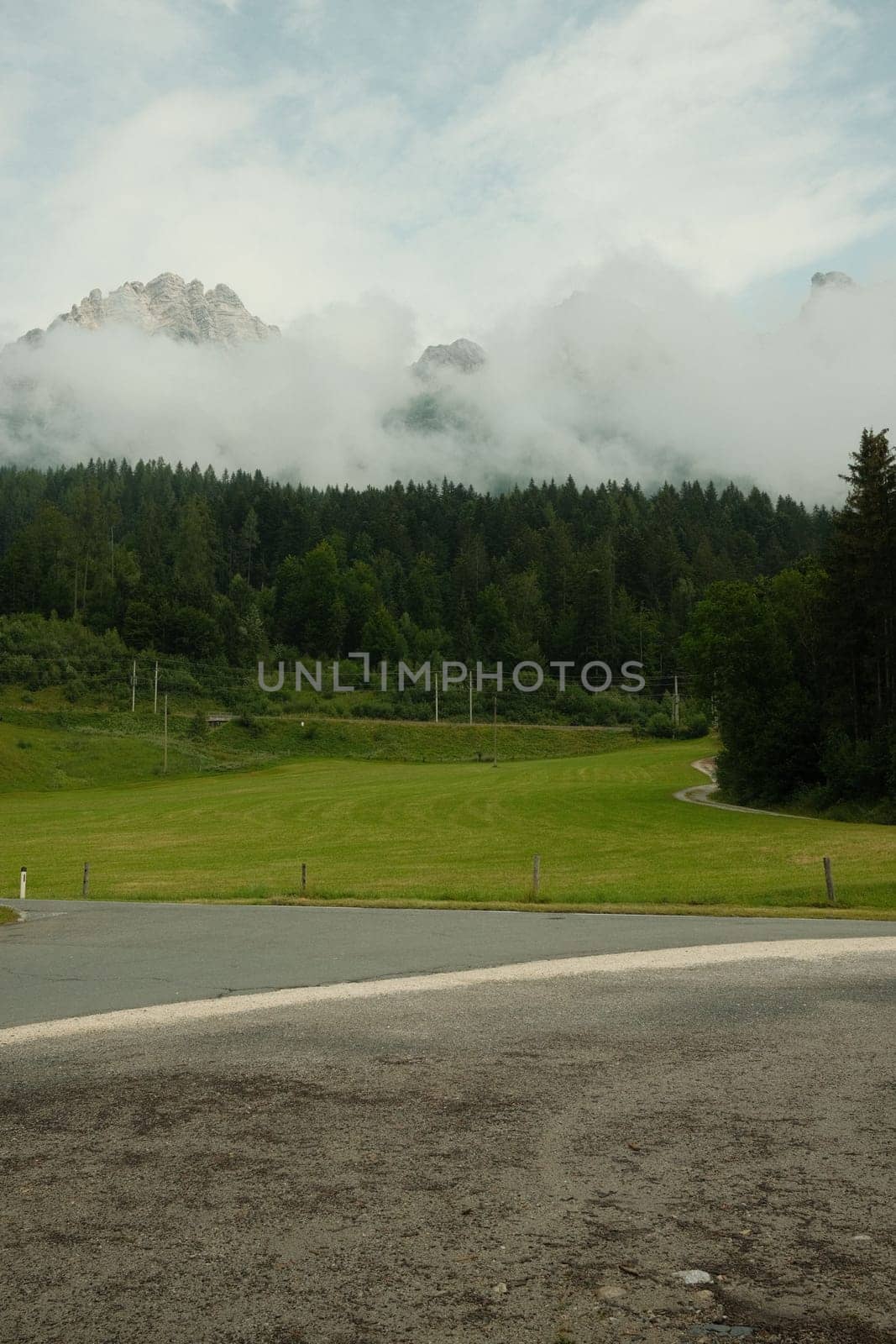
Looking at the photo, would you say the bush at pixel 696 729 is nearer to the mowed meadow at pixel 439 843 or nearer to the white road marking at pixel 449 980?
the mowed meadow at pixel 439 843

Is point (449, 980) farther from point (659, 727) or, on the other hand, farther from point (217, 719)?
point (659, 727)

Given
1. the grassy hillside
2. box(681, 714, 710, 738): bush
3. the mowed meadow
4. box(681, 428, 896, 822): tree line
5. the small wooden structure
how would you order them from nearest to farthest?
the mowed meadow
box(681, 428, 896, 822): tree line
the grassy hillside
the small wooden structure
box(681, 714, 710, 738): bush

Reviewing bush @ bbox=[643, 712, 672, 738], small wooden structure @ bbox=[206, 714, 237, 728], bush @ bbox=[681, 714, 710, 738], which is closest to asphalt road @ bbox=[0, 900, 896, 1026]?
small wooden structure @ bbox=[206, 714, 237, 728]

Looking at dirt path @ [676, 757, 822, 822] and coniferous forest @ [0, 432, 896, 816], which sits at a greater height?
coniferous forest @ [0, 432, 896, 816]

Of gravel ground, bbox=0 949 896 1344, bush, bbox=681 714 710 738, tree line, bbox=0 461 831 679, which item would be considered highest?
tree line, bbox=0 461 831 679

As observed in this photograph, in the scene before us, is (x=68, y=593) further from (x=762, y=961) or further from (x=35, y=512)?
(x=762, y=961)

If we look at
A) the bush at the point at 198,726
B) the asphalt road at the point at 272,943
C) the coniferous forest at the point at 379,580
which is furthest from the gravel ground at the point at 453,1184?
the bush at the point at 198,726

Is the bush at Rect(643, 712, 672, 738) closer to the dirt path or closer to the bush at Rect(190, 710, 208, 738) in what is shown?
the dirt path

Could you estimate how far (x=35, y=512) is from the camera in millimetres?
197500

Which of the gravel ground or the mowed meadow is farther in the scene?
the mowed meadow

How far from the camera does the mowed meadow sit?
29.3 meters

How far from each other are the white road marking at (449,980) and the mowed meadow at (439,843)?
8.11m

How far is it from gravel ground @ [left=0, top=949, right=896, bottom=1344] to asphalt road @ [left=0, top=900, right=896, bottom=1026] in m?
3.06

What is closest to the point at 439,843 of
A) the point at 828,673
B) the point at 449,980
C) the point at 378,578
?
the point at 828,673
